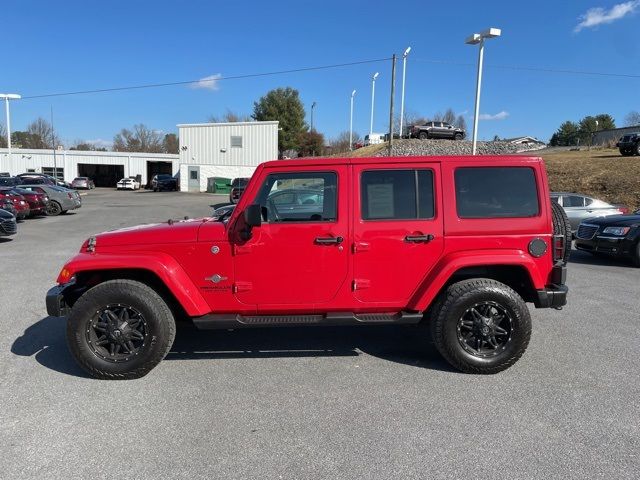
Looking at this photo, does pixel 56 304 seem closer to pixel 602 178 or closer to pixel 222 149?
pixel 602 178

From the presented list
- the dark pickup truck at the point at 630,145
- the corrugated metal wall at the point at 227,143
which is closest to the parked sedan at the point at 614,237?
the dark pickup truck at the point at 630,145

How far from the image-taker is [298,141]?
6756 cm

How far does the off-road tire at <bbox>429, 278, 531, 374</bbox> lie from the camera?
4121mm

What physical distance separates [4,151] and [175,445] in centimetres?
6661

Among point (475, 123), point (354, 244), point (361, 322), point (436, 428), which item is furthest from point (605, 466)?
point (475, 123)

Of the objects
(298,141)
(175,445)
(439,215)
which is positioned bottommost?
(175,445)

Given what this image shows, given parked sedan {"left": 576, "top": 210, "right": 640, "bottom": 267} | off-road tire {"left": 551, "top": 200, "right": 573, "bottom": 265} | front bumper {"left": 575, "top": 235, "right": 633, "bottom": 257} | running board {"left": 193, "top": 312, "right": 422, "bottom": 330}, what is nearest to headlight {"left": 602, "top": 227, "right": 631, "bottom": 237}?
parked sedan {"left": 576, "top": 210, "right": 640, "bottom": 267}

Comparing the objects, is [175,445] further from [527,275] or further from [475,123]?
[475,123]

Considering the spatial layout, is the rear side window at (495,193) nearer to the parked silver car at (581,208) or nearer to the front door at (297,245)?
the front door at (297,245)

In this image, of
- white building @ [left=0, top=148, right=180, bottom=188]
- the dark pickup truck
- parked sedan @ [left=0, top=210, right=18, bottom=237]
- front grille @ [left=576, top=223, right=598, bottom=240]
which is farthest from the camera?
white building @ [left=0, top=148, right=180, bottom=188]

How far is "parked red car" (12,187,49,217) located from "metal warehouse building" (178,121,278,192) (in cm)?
2680

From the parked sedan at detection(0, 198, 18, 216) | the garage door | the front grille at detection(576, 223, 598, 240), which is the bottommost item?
the front grille at detection(576, 223, 598, 240)

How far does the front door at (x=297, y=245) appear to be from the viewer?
4102mm

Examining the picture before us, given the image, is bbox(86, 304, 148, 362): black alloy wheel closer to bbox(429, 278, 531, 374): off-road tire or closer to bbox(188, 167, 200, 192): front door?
bbox(429, 278, 531, 374): off-road tire
